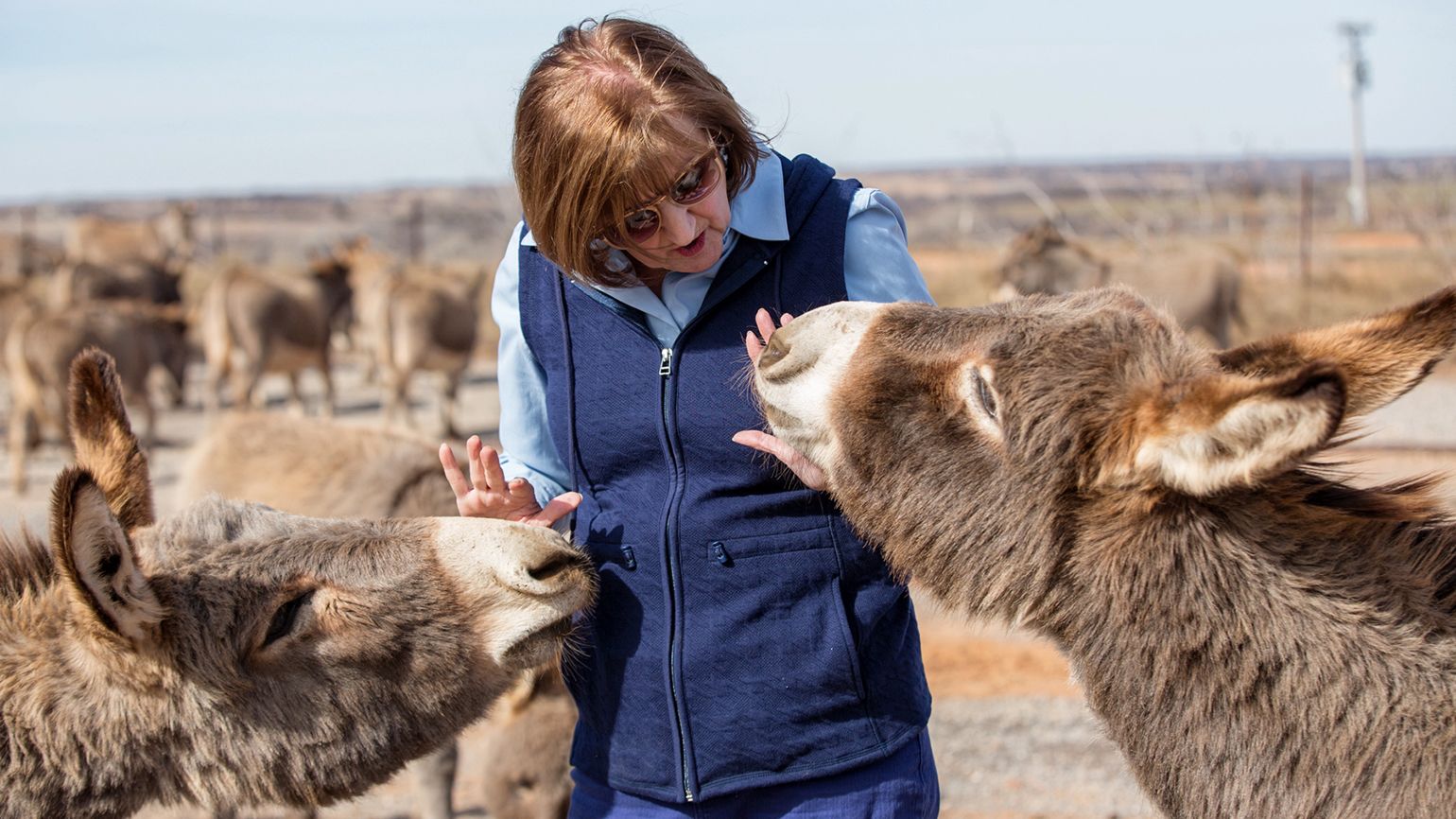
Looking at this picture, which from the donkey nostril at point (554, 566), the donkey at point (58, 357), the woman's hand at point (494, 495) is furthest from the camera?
the donkey at point (58, 357)

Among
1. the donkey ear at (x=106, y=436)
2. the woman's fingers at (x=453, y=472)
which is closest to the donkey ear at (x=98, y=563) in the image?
the donkey ear at (x=106, y=436)

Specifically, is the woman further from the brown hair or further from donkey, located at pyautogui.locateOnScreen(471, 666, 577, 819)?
donkey, located at pyautogui.locateOnScreen(471, 666, 577, 819)

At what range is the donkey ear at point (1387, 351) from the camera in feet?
6.97

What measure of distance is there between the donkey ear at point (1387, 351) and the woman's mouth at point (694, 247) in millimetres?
1097

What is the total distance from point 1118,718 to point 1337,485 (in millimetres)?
608

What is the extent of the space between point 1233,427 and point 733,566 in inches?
41.5

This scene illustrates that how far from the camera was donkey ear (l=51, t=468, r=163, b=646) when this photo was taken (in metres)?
2.28

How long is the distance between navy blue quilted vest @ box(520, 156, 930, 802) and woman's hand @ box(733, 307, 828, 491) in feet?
0.22

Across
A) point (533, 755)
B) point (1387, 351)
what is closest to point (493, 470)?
point (1387, 351)

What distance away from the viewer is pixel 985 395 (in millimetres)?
2475

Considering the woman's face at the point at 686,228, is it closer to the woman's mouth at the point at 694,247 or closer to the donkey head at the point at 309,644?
the woman's mouth at the point at 694,247

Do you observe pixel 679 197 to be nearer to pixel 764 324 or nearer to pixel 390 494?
pixel 764 324

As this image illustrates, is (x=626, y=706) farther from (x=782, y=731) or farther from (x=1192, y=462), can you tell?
(x=1192, y=462)

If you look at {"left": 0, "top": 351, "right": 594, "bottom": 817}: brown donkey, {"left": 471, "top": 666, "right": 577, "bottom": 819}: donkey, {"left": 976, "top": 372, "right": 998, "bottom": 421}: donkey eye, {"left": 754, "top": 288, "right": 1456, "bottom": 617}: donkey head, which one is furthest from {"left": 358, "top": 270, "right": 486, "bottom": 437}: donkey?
{"left": 976, "top": 372, "right": 998, "bottom": 421}: donkey eye
